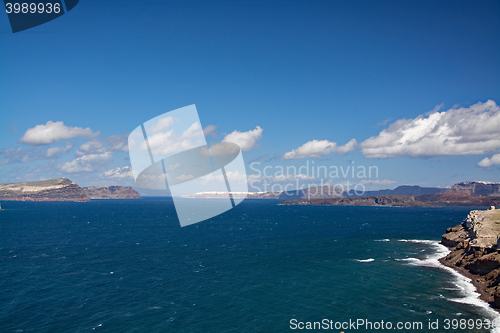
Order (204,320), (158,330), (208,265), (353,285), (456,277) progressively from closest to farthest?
(158,330) → (204,320) → (353,285) → (456,277) → (208,265)

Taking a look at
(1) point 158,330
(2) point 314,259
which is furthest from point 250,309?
(2) point 314,259

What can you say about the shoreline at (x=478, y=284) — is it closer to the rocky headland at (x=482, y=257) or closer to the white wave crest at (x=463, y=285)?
the rocky headland at (x=482, y=257)

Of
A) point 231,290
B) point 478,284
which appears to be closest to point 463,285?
point 478,284

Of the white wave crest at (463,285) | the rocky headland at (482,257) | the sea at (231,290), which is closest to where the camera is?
the sea at (231,290)

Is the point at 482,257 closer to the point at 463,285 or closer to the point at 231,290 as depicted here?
the point at 463,285

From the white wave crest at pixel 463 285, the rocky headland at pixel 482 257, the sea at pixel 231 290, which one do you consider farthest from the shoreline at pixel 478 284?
the sea at pixel 231 290

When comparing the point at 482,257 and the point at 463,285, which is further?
the point at 482,257

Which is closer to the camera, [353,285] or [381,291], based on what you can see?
[381,291]

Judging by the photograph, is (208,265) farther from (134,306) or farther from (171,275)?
(134,306)
